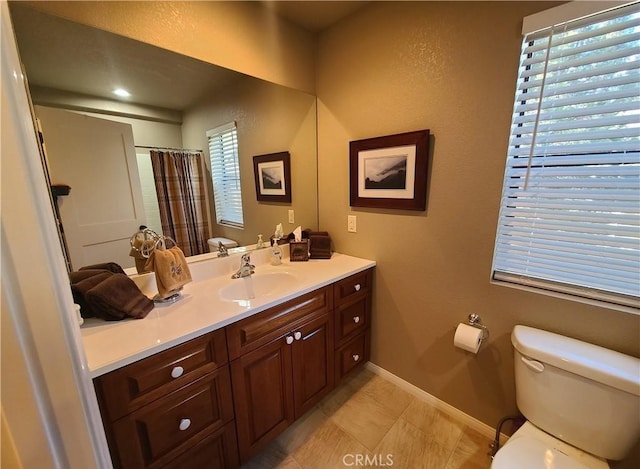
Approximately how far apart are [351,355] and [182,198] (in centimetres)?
148

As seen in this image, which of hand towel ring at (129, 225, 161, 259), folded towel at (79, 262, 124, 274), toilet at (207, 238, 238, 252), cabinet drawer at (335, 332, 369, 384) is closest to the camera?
folded towel at (79, 262, 124, 274)

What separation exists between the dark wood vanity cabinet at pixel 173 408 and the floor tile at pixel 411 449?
0.82 m

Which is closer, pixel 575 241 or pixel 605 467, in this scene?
pixel 605 467

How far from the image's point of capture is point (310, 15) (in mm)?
1658

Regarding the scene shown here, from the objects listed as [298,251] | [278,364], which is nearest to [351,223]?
[298,251]

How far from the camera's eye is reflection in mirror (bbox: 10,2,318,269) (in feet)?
3.45

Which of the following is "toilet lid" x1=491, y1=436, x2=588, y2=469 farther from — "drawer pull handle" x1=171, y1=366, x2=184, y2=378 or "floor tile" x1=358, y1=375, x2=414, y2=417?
"drawer pull handle" x1=171, y1=366, x2=184, y2=378

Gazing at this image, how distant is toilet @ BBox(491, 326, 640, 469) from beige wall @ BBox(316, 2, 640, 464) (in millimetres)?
157

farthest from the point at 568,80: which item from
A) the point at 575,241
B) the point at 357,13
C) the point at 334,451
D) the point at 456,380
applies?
the point at 334,451

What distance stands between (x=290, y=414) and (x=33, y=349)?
4.38 ft

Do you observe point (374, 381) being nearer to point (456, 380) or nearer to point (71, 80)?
point (456, 380)

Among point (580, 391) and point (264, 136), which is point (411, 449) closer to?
point (580, 391)

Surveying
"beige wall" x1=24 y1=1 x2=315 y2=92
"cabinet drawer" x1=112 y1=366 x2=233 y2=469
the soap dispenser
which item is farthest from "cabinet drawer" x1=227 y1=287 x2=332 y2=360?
"beige wall" x1=24 y1=1 x2=315 y2=92

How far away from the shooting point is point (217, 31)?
140 centimetres
